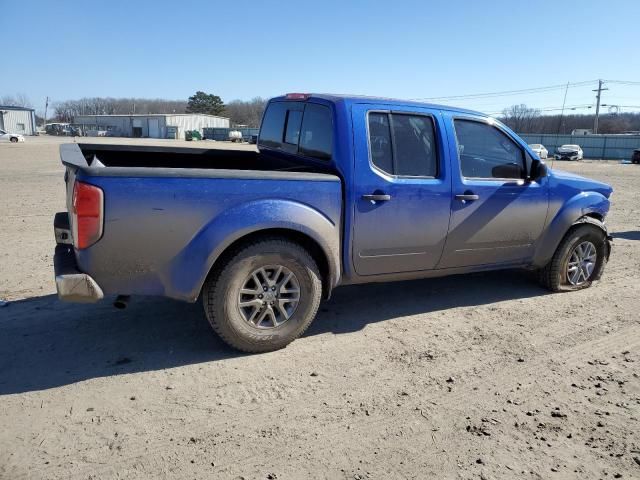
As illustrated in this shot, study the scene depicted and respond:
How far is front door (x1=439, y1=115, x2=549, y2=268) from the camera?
15.0ft

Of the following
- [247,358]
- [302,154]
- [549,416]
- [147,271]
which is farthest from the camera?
[302,154]

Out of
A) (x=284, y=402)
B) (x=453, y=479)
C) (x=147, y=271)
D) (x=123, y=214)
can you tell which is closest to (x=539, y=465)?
(x=453, y=479)

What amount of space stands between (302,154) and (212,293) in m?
1.70

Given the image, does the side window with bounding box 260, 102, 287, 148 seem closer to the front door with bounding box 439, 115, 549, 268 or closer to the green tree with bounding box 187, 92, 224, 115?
the front door with bounding box 439, 115, 549, 268

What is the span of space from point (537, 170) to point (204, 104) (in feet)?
427

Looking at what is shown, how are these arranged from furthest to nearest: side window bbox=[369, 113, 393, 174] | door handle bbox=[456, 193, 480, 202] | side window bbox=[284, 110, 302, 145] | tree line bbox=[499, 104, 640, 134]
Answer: tree line bbox=[499, 104, 640, 134] < side window bbox=[284, 110, 302, 145] < door handle bbox=[456, 193, 480, 202] < side window bbox=[369, 113, 393, 174]

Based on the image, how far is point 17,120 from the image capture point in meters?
86.9

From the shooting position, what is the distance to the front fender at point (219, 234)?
3.52 meters

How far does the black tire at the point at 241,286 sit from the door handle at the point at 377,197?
0.69 metres

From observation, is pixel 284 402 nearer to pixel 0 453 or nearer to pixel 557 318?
pixel 0 453

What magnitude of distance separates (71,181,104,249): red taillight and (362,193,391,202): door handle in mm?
1994

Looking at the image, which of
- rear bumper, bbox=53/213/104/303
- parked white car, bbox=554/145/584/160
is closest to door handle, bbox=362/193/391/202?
rear bumper, bbox=53/213/104/303

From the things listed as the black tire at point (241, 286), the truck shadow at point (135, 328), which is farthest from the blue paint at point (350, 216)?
the truck shadow at point (135, 328)

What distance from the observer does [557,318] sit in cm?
481
